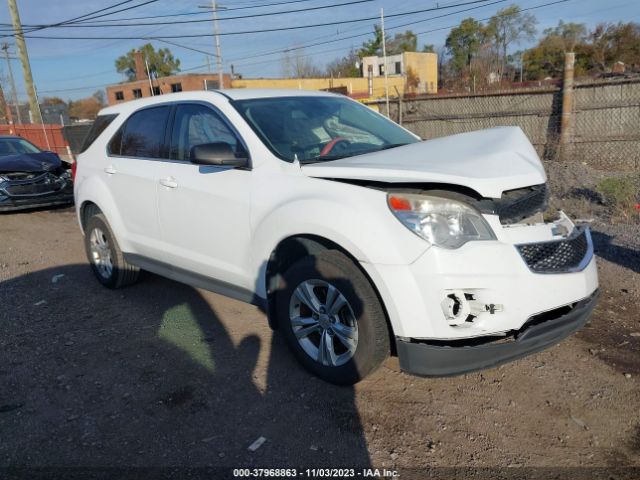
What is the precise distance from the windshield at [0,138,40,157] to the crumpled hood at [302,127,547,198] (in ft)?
32.0

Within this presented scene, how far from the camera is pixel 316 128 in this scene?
3.89m

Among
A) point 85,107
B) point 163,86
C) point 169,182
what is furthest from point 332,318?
point 85,107

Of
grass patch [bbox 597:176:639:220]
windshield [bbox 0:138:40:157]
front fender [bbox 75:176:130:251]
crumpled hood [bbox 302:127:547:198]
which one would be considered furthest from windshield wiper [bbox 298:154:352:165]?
windshield [bbox 0:138:40:157]

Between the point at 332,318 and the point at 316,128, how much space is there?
1.54m

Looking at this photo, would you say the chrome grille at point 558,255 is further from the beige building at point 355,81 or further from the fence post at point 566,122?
the beige building at point 355,81

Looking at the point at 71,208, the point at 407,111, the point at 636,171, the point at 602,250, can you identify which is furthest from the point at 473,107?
the point at 71,208

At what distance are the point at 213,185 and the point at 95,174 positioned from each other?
1.97 metres

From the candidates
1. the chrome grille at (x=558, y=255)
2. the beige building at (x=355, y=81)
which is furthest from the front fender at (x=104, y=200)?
the beige building at (x=355, y=81)

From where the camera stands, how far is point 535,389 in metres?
3.15

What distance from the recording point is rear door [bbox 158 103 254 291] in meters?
3.61

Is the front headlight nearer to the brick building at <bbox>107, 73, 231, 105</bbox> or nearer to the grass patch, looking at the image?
the grass patch

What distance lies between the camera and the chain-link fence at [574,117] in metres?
10.1

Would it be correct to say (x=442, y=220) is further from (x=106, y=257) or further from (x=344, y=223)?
(x=106, y=257)

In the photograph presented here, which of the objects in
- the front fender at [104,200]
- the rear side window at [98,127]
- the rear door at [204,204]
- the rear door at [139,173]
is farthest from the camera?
the rear side window at [98,127]
